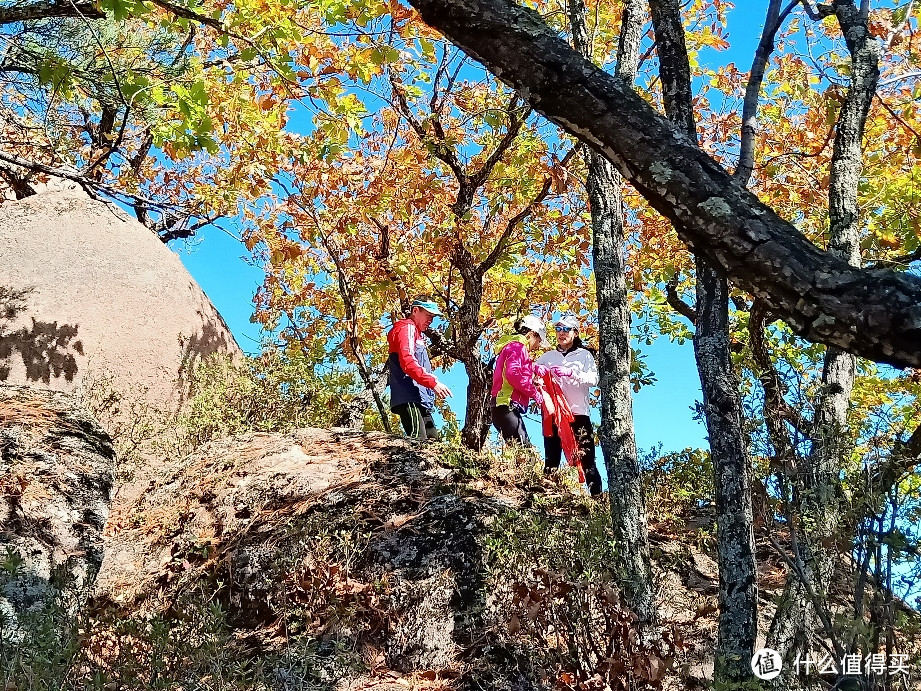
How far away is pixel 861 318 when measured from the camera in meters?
2.40

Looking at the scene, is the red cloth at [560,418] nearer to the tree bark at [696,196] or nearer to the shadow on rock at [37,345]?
the tree bark at [696,196]

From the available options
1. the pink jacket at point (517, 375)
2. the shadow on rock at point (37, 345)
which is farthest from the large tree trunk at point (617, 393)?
the shadow on rock at point (37, 345)

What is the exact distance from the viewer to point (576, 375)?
302 inches

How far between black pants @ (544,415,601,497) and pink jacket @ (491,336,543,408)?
426mm

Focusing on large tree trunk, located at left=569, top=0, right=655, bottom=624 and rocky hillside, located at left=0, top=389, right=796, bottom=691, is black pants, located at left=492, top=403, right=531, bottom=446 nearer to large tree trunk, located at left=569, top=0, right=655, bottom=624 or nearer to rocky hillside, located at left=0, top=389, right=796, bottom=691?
rocky hillside, located at left=0, top=389, right=796, bottom=691

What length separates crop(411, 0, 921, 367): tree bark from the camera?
2.42 metres

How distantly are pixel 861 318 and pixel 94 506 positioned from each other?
4.63m

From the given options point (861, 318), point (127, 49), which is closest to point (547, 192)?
point (127, 49)

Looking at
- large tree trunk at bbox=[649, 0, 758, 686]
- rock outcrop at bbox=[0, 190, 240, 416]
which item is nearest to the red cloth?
large tree trunk at bbox=[649, 0, 758, 686]

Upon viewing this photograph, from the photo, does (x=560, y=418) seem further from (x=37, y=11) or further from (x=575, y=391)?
(x=37, y=11)

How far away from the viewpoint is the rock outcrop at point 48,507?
12.9ft

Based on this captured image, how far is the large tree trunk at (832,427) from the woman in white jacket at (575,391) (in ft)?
10.8

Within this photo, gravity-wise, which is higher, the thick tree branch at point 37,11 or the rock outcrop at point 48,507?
the thick tree branch at point 37,11

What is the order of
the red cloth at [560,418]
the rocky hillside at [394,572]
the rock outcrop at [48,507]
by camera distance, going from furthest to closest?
the red cloth at [560,418] < the rocky hillside at [394,572] < the rock outcrop at [48,507]
